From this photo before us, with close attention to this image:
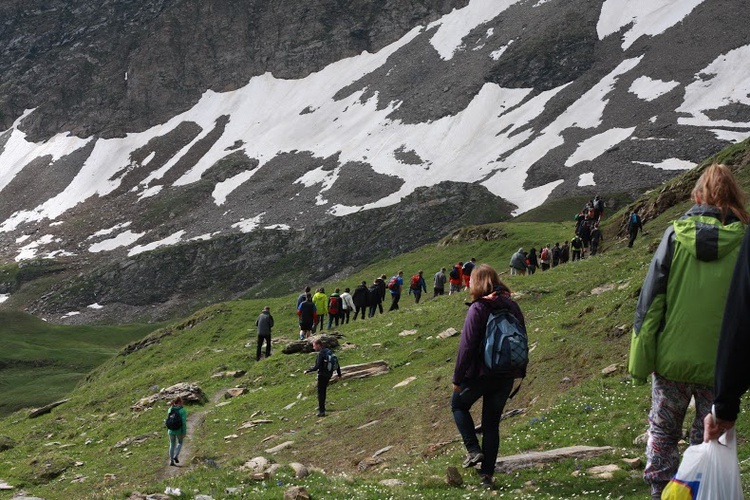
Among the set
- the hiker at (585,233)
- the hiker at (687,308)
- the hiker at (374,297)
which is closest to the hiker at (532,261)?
the hiker at (585,233)

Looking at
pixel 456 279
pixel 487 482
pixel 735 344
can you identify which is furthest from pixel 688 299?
pixel 456 279

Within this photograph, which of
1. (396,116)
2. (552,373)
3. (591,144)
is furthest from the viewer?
(396,116)

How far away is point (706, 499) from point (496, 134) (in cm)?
14896

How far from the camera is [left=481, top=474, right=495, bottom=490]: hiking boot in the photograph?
11741 mm

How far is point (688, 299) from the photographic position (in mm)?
8367

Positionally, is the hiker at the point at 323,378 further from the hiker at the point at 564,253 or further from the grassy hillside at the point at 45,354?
the grassy hillside at the point at 45,354

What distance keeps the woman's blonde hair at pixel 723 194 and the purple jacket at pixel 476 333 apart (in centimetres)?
359

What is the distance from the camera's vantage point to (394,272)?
85.7 metres

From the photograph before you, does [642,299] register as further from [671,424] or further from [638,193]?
[638,193]

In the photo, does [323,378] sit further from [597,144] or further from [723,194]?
[597,144]

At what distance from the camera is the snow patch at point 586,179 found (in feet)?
389

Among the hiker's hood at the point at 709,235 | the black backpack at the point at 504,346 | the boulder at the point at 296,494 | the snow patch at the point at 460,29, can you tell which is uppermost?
the snow patch at the point at 460,29

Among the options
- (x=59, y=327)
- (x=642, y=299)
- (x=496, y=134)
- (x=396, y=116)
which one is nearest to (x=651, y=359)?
(x=642, y=299)

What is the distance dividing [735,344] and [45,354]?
288 ft
